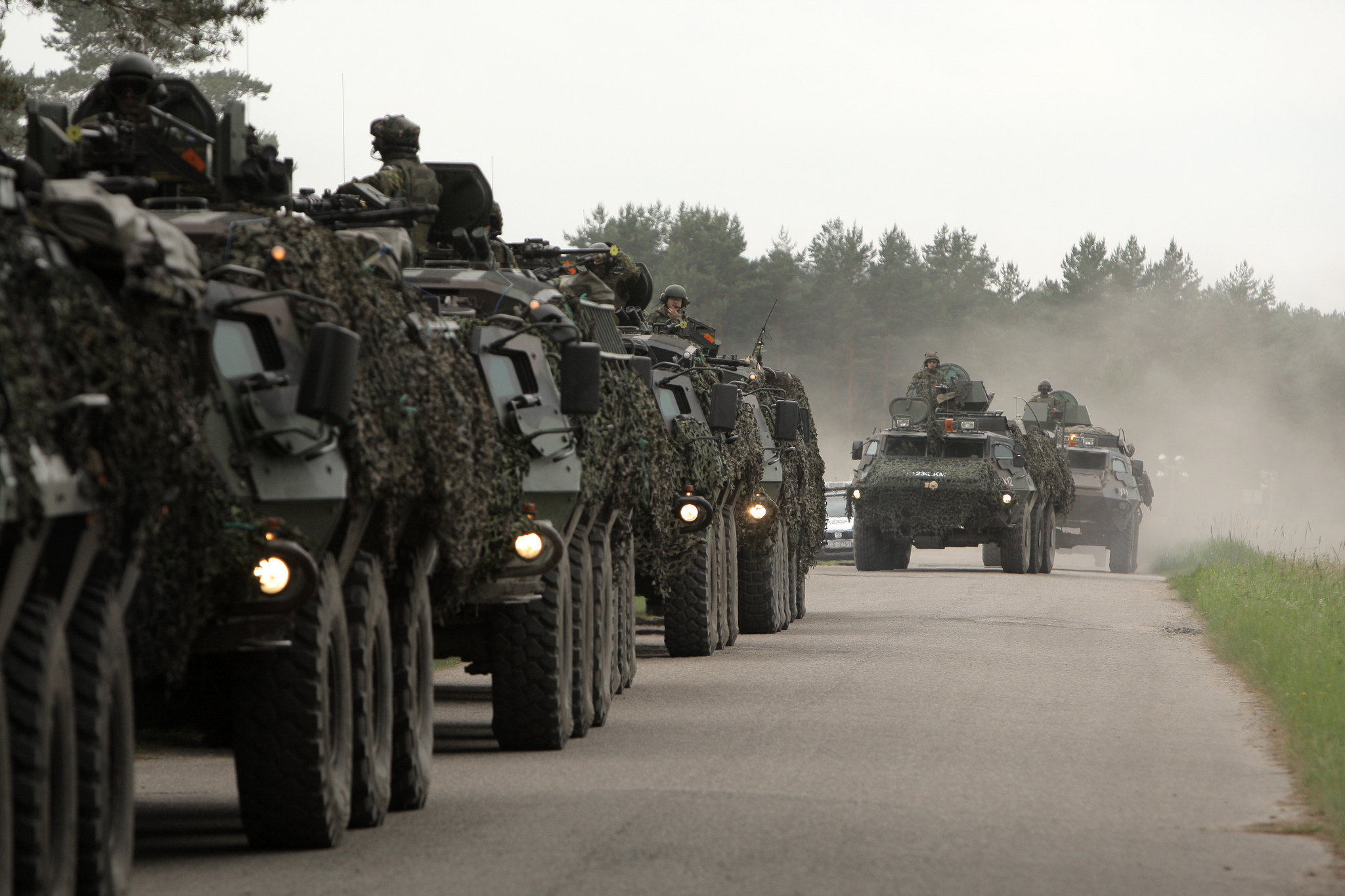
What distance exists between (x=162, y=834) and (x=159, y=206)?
8.18 ft

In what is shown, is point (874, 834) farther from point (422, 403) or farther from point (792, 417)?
point (792, 417)

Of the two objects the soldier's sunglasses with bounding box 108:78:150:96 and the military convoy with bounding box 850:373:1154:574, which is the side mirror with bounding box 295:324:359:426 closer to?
the soldier's sunglasses with bounding box 108:78:150:96

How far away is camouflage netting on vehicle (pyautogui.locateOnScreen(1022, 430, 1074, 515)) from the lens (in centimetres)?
3078

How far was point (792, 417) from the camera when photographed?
723 inches

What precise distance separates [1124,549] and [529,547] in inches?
1081

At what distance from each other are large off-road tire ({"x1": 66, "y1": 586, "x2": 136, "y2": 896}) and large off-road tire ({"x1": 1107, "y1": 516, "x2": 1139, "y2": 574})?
3098 centimetres

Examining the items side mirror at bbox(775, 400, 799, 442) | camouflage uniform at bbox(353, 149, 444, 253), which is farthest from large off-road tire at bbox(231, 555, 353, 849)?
side mirror at bbox(775, 400, 799, 442)

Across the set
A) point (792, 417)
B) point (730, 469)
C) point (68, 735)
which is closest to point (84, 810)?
point (68, 735)

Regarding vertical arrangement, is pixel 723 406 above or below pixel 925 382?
below

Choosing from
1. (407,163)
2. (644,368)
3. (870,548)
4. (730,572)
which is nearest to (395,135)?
(407,163)

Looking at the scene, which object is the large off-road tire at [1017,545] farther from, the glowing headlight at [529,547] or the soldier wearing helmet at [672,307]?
the glowing headlight at [529,547]

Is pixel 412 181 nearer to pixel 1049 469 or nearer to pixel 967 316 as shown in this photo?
pixel 1049 469

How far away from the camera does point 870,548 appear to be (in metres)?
31.5

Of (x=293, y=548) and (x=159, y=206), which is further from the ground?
(x=159, y=206)
